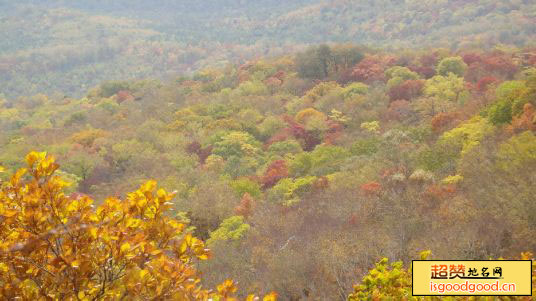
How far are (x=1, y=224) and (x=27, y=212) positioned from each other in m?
0.32

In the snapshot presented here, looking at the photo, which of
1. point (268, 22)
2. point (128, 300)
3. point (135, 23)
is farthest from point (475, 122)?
point (135, 23)

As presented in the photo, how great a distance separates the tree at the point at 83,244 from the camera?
3.39 metres

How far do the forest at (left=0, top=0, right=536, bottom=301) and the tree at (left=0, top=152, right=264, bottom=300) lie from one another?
0.04 ft

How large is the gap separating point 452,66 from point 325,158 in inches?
780

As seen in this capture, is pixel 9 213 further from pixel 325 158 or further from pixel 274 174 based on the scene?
pixel 325 158

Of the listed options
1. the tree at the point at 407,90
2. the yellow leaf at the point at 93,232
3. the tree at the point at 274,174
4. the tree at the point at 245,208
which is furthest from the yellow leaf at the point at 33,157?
the tree at the point at 407,90

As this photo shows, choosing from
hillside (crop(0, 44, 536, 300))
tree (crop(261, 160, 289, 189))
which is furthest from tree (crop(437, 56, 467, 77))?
tree (crop(261, 160, 289, 189))

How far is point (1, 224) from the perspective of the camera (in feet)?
11.5

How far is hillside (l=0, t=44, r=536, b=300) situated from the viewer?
41.1 feet

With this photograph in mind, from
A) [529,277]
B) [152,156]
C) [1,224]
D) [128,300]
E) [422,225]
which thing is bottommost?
[152,156]

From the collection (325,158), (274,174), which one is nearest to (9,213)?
(274,174)

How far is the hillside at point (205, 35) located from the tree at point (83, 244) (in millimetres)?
76533

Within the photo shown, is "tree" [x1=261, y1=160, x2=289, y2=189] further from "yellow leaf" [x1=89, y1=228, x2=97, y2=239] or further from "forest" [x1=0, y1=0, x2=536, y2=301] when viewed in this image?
"yellow leaf" [x1=89, y1=228, x2=97, y2=239]

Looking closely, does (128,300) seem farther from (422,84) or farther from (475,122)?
(422,84)
